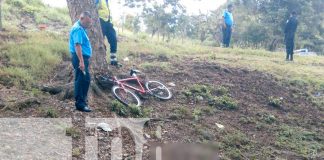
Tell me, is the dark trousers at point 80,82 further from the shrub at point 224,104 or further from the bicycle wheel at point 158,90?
the shrub at point 224,104

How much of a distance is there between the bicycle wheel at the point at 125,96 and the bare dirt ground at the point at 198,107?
0.15m

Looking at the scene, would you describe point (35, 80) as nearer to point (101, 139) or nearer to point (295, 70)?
point (101, 139)

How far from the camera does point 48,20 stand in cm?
1433

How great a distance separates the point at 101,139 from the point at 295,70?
7718mm

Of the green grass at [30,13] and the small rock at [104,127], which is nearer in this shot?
the small rock at [104,127]

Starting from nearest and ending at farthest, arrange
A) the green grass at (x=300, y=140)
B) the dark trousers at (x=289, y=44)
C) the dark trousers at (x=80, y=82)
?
1. the dark trousers at (x=80, y=82)
2. the green grass at (x=300, y=140)
3. the dark trousers at (x=289, y=44)

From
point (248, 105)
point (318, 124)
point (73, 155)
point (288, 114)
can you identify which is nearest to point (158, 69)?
point (248, 105)

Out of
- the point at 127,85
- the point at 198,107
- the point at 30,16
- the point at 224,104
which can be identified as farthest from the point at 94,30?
the point at 30,16

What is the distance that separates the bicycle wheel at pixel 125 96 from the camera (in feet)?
26.8

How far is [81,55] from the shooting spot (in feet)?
22.3

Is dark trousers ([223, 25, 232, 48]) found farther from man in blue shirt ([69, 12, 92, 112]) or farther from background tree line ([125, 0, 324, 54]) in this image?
man in blue shirt ([69, 12, 92, 112])

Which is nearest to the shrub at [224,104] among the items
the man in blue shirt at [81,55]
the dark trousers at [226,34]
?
the man in blue shirt at [81,55]

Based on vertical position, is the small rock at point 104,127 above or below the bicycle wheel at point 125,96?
below

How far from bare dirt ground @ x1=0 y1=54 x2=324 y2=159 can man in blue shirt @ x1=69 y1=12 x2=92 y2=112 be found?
0.28m
